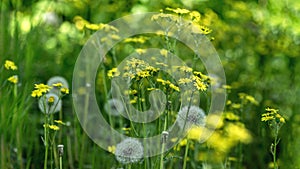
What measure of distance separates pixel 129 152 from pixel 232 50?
5.32ft

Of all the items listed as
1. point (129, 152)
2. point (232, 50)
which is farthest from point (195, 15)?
point (232, 50)

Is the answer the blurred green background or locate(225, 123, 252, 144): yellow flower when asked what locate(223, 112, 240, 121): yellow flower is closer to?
locate(225, 123, 252, 144): yellow flower

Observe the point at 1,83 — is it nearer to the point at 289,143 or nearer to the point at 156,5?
the point at 289,143

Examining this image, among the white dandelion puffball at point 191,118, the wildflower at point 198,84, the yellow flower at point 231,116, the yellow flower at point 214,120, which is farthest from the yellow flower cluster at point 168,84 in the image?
the yellow flower at point 214,120

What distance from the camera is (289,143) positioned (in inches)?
93.7

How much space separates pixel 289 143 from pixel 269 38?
84 centimetres

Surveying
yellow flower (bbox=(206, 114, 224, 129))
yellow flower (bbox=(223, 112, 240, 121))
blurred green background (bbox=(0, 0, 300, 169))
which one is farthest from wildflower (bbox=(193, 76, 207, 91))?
blurred green background (bbox=(0, 0, 300, 169))

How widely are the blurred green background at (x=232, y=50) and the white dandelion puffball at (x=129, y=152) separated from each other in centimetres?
61

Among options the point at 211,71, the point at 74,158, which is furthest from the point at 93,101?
the point at 211,71

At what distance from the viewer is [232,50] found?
3.17 meters

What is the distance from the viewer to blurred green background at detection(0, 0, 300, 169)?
2.46 metres

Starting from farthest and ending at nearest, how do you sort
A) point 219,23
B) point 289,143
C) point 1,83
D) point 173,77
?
point 219,23, point 289,143, point 1,83, point 173,77

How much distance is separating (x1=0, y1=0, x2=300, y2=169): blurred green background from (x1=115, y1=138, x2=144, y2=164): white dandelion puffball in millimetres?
610

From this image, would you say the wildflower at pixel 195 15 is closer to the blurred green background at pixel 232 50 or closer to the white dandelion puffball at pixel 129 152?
the white dandelion puffball at pixel 129 152
